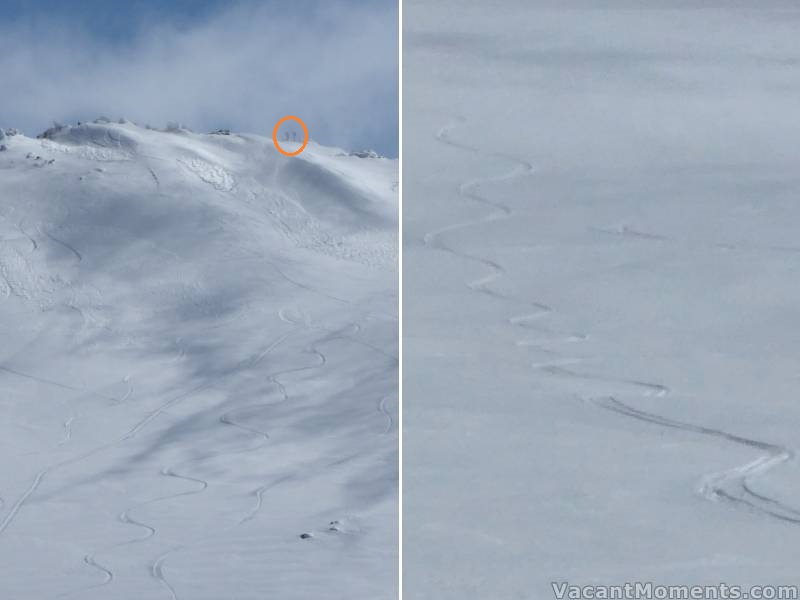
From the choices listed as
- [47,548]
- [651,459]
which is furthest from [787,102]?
[47,548]

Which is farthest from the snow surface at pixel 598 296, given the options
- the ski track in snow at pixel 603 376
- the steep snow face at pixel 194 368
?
the steep snow face at pixel 194 368

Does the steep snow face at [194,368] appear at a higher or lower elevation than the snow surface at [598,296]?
lower

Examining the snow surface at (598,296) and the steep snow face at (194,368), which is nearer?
the snow surface at (598,296)

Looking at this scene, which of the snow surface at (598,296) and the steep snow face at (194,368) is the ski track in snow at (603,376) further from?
the steep snow face at (194,368)

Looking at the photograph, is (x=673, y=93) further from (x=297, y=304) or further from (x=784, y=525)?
(x=297, y=304)

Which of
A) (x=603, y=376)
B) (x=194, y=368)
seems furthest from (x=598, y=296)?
(x=194, y=368)

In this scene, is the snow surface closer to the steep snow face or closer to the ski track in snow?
the ski track in snow

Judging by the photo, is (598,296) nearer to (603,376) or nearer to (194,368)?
(603,376)
